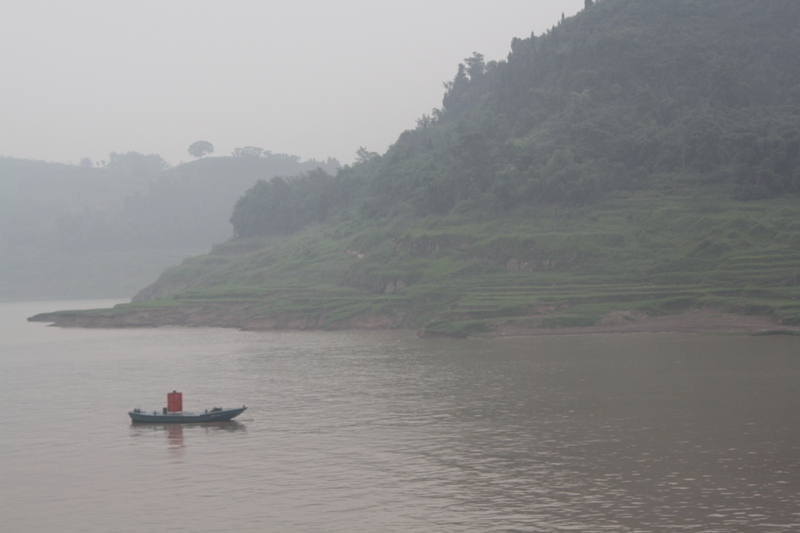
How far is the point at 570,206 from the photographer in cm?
9606

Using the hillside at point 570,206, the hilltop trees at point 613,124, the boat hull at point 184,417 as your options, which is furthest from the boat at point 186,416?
the hilltop trees at point 613,124

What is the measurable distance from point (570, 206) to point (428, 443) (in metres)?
67.4

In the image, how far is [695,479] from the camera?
26.1 metres

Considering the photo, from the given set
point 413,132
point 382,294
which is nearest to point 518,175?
point 382,294

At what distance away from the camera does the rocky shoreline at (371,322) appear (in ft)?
204

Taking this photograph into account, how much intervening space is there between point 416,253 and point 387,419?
5644 centimetres

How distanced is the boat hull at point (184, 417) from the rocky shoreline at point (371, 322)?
3212cm

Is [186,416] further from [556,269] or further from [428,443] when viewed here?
[556,269]

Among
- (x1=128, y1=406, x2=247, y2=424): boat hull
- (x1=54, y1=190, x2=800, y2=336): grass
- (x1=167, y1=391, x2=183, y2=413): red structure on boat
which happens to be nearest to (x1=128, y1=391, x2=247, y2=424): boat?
(x1=128, y1=406, x2=247, y2=424): boat hull

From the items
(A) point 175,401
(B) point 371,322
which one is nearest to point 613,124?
(B) point 371,322

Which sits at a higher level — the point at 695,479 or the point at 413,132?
the point at 413,132

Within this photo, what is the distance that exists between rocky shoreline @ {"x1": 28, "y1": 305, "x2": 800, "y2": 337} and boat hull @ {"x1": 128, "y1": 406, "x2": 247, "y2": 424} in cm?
3212

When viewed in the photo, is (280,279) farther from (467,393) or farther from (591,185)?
(467,393)

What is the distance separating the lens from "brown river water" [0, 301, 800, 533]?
24.0m
